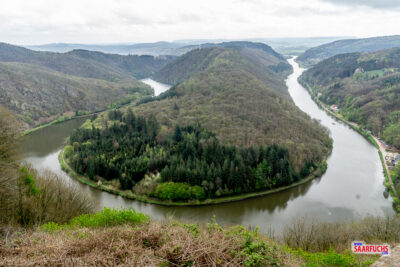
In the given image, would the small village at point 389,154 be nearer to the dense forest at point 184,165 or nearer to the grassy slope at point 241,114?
the grassy slope at point 241,114

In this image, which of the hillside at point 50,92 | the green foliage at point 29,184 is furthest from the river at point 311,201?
the hillside at point 50,92

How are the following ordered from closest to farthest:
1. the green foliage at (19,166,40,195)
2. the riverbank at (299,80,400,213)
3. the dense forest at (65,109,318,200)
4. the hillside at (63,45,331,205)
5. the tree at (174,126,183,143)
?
the green foliage at (19,166,40,195) → the dense forest at (65,109,318,200) → the hillside at (63,45,331,205) → the riverbank at (299,80,400,213) → the tree at (174,126,183,143)

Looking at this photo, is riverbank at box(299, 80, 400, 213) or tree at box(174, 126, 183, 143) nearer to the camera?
riverbank at box(299, 80, 400, 213)

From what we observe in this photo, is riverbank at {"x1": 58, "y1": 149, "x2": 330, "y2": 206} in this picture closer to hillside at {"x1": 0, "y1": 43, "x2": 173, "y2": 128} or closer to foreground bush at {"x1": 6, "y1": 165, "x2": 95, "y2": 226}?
foreground bush at {"x1": 6, "y1": 165, "x2": 95, "y2": 226}

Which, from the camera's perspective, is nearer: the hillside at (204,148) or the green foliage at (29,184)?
the green foliage at (29,184)

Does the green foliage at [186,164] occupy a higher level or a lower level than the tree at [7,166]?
lower

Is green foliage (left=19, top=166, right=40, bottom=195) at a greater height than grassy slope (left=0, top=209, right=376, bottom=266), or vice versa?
grassy slope (left=0, top=209, right=376, bottom=266)

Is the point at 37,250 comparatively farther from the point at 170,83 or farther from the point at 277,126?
the point at 170,83

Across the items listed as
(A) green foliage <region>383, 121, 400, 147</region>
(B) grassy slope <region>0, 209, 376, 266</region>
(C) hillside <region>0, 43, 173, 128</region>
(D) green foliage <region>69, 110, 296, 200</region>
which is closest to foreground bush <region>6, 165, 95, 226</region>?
(B) grassy slope <region>0, 209, 376, 266</region>
